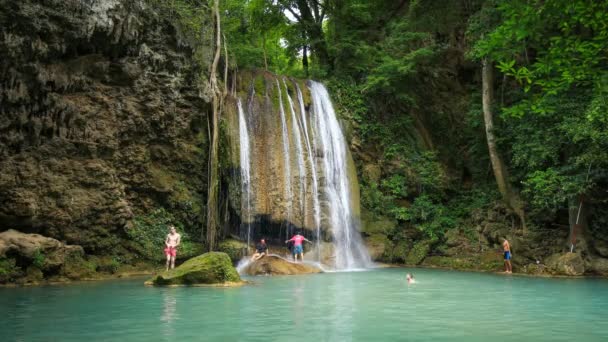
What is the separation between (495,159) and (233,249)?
10.1m

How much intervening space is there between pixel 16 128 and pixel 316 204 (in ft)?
31.5

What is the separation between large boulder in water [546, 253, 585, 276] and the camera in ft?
50.4

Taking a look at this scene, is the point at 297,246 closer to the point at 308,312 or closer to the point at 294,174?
the point at 294,174

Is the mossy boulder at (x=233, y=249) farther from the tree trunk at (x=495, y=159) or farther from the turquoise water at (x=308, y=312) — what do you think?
the tree trunk at (x=495, y=159)

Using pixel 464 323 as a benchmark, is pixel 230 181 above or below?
above

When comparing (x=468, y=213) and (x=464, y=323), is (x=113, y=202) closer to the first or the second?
(x=464, y=323)

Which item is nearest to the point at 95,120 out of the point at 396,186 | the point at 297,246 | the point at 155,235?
the point at 155,235

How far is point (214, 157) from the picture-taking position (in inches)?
668

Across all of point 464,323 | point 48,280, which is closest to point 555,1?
point 464,323

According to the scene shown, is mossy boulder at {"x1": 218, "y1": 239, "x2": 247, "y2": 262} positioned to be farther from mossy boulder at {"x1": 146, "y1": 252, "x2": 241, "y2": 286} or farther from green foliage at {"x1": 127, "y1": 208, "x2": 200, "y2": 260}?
mossy boulder at {"x1": 146, "y1": 252, "x2": 241, "y2": 286}

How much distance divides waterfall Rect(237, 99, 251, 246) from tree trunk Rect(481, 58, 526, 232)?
8.85 metres

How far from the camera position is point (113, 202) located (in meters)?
15.4

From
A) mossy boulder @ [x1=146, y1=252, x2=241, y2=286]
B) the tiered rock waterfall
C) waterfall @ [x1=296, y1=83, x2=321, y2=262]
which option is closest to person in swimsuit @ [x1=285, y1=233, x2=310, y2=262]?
the tiered rock waterfall

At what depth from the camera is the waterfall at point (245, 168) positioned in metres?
17.3
